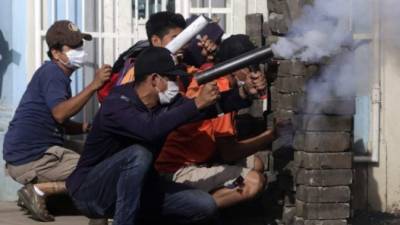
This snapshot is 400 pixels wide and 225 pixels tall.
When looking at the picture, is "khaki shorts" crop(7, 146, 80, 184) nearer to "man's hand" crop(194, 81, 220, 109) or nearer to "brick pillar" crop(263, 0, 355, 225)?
"brick pillar" crop(263, 0, 355, 225)

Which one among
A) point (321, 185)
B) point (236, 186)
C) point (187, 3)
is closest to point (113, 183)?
point (236, 186)

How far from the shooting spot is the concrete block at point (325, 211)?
6633 mm

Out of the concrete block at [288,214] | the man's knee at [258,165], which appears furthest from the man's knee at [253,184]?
the concrete block at [288,214]

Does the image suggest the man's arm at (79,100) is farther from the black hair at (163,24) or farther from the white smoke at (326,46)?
the white smoke at (326,46)

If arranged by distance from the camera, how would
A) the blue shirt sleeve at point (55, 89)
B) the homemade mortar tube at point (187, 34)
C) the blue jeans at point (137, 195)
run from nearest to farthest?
1. the blue jeans at point (137, 195)
2. the homemade mortar tube at point (187, 34)
3. the blue shirt sleeve at point (55, 89)

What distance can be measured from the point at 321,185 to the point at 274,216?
1.02 meters

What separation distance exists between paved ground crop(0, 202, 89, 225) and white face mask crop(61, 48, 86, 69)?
1.12 metres

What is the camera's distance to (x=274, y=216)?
7590mm

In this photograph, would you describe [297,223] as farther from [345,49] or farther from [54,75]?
[54,75]

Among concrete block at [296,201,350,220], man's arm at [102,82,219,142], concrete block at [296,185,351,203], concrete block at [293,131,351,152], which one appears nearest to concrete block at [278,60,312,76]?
concrete block at [293,131,351,152]

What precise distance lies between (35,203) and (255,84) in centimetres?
207

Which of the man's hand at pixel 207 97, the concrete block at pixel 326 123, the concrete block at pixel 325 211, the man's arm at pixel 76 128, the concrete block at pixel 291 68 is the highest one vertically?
the concrete block at pixel 291 68

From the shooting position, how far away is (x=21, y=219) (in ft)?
25.4

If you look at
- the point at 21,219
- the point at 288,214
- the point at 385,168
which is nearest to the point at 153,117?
the point at 288,214
